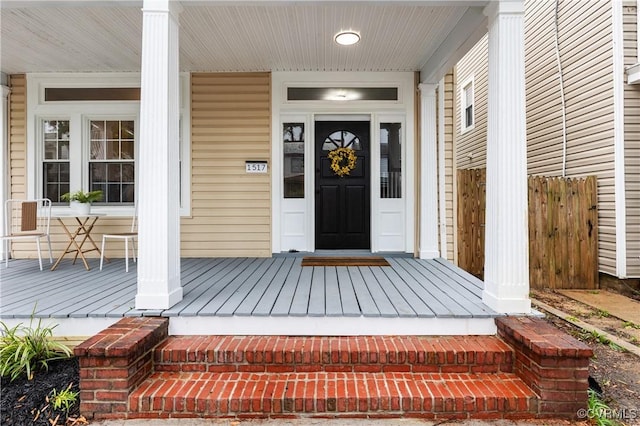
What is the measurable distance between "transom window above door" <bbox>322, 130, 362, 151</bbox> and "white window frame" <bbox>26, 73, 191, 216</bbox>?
2027 millimetres

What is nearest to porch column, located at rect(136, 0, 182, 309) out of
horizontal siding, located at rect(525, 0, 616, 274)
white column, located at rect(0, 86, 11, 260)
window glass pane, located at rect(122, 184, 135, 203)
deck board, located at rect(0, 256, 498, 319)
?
deck board, located at rect(0, 256, 498, 319)

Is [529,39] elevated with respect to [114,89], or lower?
elevated

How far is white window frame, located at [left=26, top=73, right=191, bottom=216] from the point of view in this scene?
16.3 ft

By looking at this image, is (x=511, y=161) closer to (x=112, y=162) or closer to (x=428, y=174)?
(x=428, y=174)

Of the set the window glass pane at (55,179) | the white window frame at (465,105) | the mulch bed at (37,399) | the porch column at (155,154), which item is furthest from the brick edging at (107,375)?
the white window frame at (465,105)

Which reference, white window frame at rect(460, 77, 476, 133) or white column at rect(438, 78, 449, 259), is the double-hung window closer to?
white column at rect(438, 78, 449, 259)

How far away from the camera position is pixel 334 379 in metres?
2.17

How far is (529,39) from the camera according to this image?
668 cm

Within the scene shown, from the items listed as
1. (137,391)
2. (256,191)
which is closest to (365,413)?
(137,391)

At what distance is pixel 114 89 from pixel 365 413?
528cm

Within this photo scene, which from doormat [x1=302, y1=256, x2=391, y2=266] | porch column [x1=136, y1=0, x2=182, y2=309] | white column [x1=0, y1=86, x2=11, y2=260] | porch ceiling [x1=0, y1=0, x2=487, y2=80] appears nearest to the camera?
porch column [x1=136, y1=0, x2=182, y2=309]

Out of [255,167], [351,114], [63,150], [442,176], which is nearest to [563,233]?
[442,176]

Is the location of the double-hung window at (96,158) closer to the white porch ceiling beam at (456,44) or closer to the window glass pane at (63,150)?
the window glass pane at (63,150)

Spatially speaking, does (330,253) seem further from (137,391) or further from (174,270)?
(137,391)
